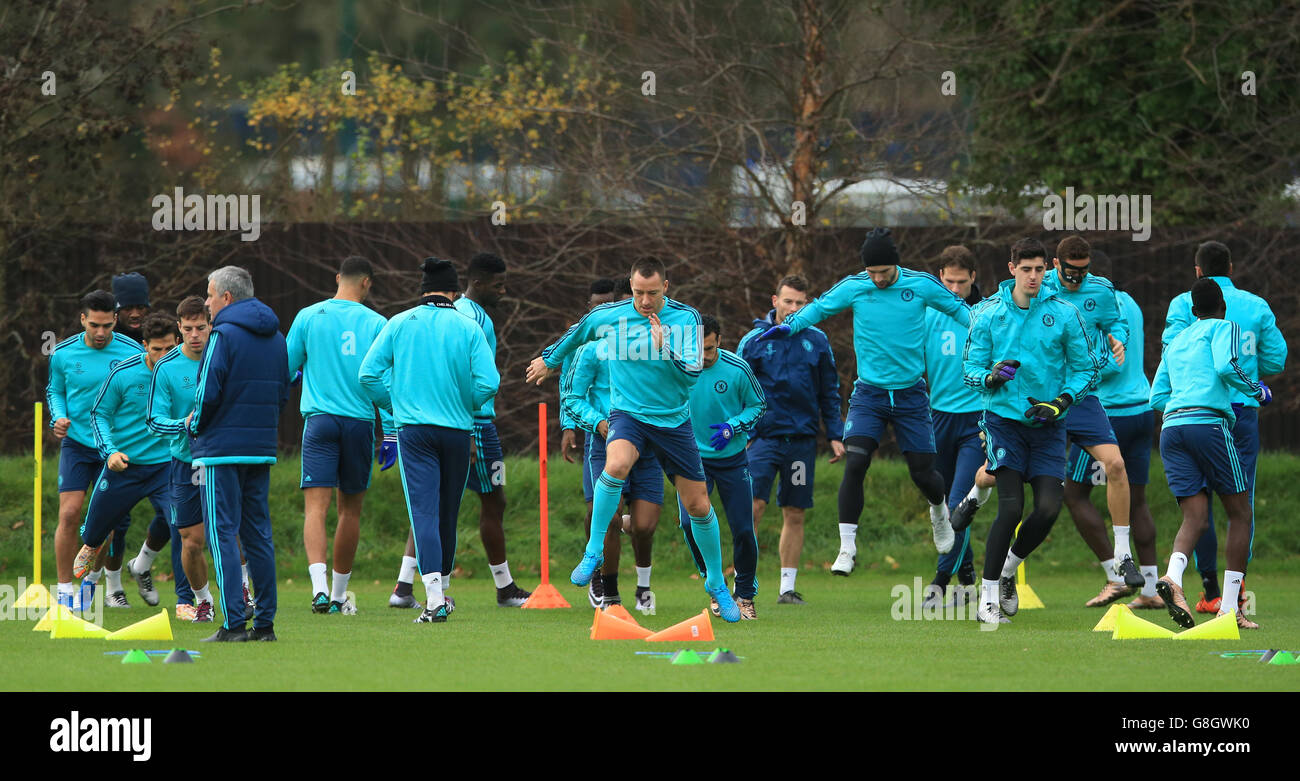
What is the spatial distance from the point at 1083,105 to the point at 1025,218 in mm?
3533

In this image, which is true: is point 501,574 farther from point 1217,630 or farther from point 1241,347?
point 1241,347

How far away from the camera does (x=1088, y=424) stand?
11.6 m

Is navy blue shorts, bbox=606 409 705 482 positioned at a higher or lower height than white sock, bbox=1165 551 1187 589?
higher

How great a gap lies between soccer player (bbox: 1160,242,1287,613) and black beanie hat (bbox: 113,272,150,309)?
7657mm

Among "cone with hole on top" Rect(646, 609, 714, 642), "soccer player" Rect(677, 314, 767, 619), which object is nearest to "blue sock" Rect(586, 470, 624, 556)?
"soccer player" Rect(677, 314, 767, 619)

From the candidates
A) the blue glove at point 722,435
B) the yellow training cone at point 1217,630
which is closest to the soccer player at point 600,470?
the blue glove at point 722,435

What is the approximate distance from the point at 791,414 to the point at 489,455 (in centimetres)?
244

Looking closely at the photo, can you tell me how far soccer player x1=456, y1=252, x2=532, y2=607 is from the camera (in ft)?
39.7

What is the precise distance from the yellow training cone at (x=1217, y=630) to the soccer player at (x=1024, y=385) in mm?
1195

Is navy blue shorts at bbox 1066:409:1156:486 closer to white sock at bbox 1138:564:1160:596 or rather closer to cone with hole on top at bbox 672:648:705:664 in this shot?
white sock at bbox 1138:564:1160:596

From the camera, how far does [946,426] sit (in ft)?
42.1

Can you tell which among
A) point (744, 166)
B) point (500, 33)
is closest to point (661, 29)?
point (744, 166)

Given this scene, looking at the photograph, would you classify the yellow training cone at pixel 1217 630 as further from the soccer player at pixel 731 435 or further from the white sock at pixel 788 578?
the white sock at pixel 788 578

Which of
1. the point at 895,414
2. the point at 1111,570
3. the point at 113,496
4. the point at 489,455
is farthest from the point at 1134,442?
the point at 113,496
